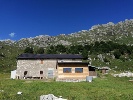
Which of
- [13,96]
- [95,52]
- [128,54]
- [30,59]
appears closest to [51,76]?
[30,59]

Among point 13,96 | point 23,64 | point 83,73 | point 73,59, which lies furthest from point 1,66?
point 13,96

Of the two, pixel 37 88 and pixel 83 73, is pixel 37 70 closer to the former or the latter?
pixel 83 73

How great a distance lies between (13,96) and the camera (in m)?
27.5

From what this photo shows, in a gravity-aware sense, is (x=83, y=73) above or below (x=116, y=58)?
below

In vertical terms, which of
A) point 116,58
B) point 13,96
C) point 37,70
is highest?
point 116,58

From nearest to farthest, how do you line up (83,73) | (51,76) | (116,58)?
(83,73), (51,76), (116,58)

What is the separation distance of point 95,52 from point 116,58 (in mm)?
11107

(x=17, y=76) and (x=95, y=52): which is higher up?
(x=95, y=52)

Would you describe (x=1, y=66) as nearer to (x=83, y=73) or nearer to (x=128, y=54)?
(x=83, y=73)

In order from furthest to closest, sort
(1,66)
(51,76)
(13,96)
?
(1,66) → (51,76) → (13,96)

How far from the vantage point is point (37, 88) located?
1336 inches

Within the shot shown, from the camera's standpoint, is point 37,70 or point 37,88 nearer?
point 37,88

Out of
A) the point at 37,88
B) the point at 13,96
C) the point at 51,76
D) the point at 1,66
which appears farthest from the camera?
the point at 1,66

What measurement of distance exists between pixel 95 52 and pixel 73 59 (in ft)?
163
